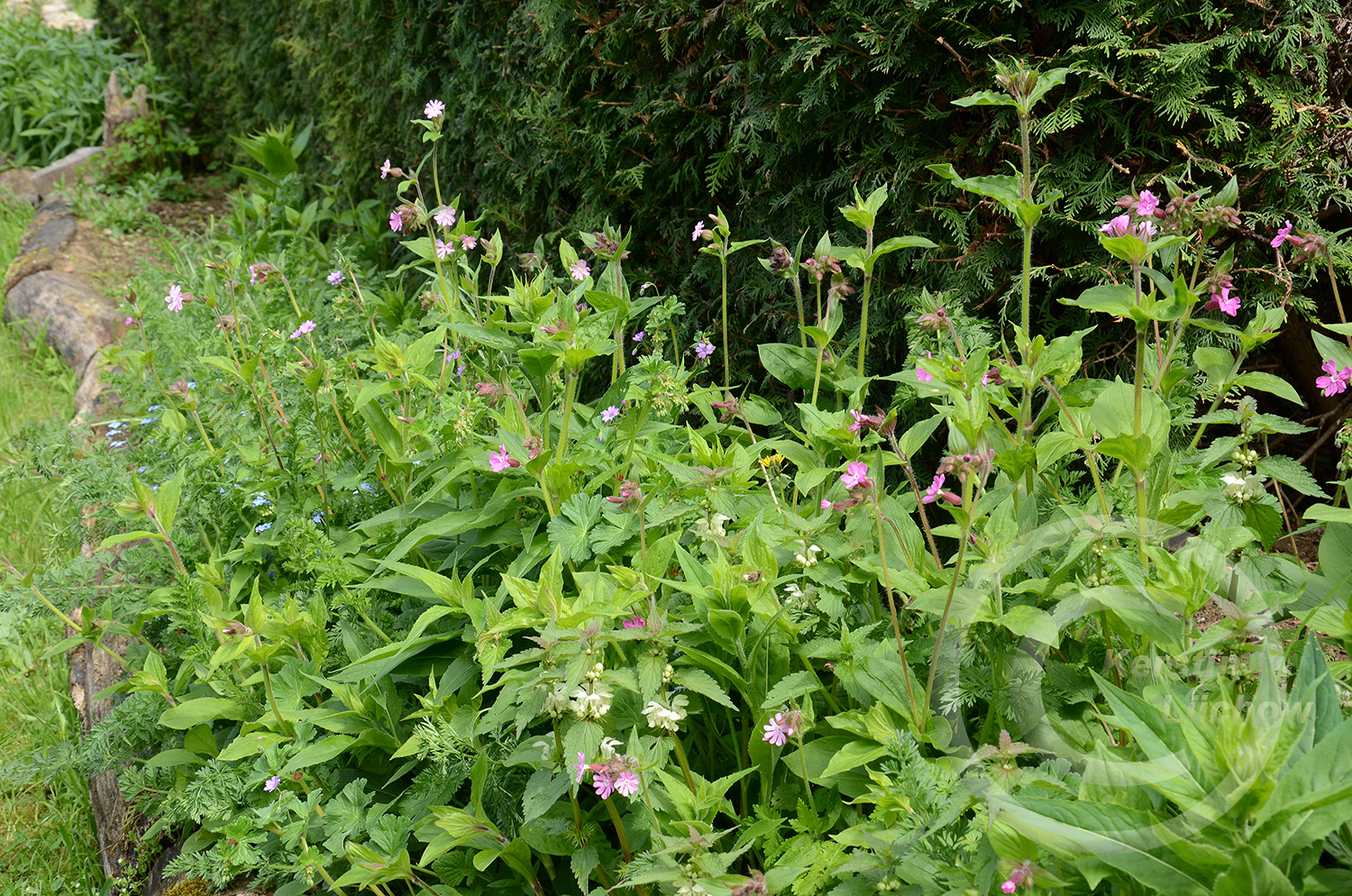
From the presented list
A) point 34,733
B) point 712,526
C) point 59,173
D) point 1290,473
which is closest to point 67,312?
point 59,173

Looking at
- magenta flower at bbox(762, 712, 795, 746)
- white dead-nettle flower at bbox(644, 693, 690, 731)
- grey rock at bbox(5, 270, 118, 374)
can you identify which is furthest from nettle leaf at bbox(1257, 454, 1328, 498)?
grey rock at bbox(5, 270, 118, 374)

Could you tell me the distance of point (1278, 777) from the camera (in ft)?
3.13

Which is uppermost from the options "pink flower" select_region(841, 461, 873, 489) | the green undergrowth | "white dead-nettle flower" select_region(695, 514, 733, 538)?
"pink flower" select_region(841, 461, 873, 489)

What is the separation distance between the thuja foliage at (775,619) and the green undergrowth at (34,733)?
0.19 m

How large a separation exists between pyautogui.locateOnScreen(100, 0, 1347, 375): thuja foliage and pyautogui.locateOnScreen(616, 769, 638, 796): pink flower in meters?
1.38

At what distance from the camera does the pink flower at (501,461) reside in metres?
1.78

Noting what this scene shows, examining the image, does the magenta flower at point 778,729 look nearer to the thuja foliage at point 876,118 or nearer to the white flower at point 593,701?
the white flower at point 593,701

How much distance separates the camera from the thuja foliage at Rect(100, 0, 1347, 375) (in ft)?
6.93

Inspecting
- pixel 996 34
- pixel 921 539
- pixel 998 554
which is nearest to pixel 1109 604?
pixel 998 554

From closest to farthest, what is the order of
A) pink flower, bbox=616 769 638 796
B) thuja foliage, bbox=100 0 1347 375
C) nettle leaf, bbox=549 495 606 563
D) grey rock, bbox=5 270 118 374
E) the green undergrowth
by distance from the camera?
1. pink flower, bbox=616 769 638 796
2. nettle leaf, bbox=549 495 606 563
3. thuja foliage, bbox=100 0 1347 375
4. the green undergrowth
5. grey rock, bbox=5 270 118 374

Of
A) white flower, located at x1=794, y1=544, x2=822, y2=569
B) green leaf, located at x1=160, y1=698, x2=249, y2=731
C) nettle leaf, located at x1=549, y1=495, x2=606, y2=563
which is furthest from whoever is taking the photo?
green leaf, located at x1=160, y1=698, x2=249, y2=731

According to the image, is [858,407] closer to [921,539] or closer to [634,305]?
[921,539]

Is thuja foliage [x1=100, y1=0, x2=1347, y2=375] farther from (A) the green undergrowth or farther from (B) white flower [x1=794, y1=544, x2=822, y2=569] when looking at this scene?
(A) the green undergrowth

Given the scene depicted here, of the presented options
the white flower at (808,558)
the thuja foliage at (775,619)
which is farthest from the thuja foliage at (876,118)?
the white flower at (808,558)
